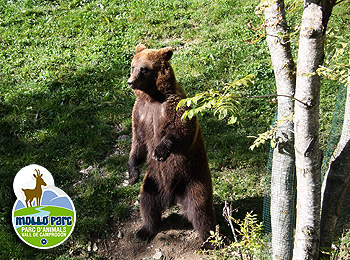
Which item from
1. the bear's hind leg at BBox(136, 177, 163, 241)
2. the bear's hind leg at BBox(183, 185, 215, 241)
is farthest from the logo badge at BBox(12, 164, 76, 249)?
the bear's hind leg at BBox(183, 185, 215, 241)

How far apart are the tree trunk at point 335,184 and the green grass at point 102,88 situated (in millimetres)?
1600

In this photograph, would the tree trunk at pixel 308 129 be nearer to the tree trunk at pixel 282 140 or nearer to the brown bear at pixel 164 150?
the tree trunk at pixel 282 140

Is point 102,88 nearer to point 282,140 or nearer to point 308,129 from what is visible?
point 282,140

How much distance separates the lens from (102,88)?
7551 millimetres

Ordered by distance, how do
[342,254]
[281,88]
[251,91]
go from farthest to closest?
[251,91] < [342,254] < [281,88]

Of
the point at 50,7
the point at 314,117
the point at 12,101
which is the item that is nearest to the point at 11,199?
the point at 12,101

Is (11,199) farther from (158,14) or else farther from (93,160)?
(158,14)

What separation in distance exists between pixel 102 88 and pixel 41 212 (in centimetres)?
294

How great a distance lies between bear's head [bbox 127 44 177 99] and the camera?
4.45 m

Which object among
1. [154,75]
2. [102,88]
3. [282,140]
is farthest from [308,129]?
[102,88]

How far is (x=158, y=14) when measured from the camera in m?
9.11

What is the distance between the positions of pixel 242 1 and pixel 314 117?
23.0 ft

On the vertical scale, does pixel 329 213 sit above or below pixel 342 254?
above

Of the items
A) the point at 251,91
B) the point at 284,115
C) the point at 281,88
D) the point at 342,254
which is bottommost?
the point at 342,254
